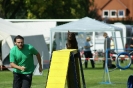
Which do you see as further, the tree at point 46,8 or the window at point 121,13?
the window at point 121,13

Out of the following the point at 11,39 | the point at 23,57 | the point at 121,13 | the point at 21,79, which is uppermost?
the point at 121,13

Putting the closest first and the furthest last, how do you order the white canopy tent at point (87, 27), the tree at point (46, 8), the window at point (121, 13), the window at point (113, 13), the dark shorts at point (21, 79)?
the dark shorts at point (21, 79) → the white canopy tent at point (87, 27) → the tree at point (46, 8) → the window at point (121, 13) → the window at point (113, 13)

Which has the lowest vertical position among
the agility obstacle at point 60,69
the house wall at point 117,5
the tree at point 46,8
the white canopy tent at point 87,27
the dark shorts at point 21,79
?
the dark shorts at point 21,79

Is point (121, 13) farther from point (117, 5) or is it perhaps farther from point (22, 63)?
point (22, 63)

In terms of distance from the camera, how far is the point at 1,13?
55.8 m

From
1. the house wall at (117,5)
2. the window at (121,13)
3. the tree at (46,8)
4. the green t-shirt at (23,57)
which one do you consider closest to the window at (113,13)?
the window at (121,13)

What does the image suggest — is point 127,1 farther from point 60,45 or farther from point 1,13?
point 60,45

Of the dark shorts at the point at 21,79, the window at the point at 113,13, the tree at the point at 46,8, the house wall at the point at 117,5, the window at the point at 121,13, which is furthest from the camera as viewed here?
the window at the point at 113,13

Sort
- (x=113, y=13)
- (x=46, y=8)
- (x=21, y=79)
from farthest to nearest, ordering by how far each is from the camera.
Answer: (x=113, y=13), (x=46, y=8), (x=21, y=79)

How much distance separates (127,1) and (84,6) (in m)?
40.5

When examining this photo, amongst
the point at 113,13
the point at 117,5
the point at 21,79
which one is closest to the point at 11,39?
the point at 21,79

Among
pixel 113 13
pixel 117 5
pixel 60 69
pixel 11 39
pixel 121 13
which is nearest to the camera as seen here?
pixel 60 69

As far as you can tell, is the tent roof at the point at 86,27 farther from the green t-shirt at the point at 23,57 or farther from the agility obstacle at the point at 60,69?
the green t-shirt at the point at 23,57

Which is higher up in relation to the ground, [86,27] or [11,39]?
[86,27]
